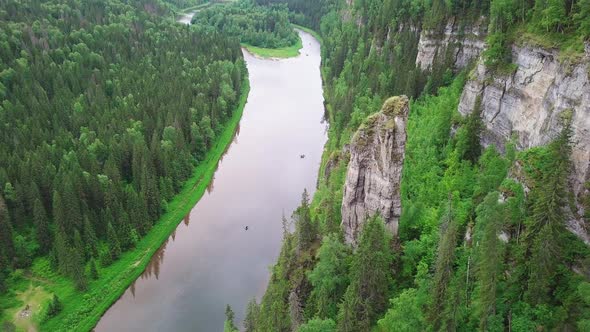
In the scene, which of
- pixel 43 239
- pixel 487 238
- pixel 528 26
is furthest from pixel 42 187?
pixel 528 26

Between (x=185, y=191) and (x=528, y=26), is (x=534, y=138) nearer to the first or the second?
(x=528, y=26)

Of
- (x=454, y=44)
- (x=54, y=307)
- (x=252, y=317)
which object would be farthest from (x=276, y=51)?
(x=252, y=317)

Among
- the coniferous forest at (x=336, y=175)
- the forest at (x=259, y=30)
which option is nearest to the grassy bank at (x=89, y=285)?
the coniferous forest at (x=336, y=175)

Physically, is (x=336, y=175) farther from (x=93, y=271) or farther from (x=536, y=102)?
(x=93, y=271)

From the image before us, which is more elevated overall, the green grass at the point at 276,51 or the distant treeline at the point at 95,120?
the distant treeline at the point at 95,120

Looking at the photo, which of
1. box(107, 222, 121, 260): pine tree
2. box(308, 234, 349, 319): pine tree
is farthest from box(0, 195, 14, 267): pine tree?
box(308, 234, 349, 319): pine tree

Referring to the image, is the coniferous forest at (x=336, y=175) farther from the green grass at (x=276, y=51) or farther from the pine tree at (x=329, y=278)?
the green grass at (x=276, y=51)
